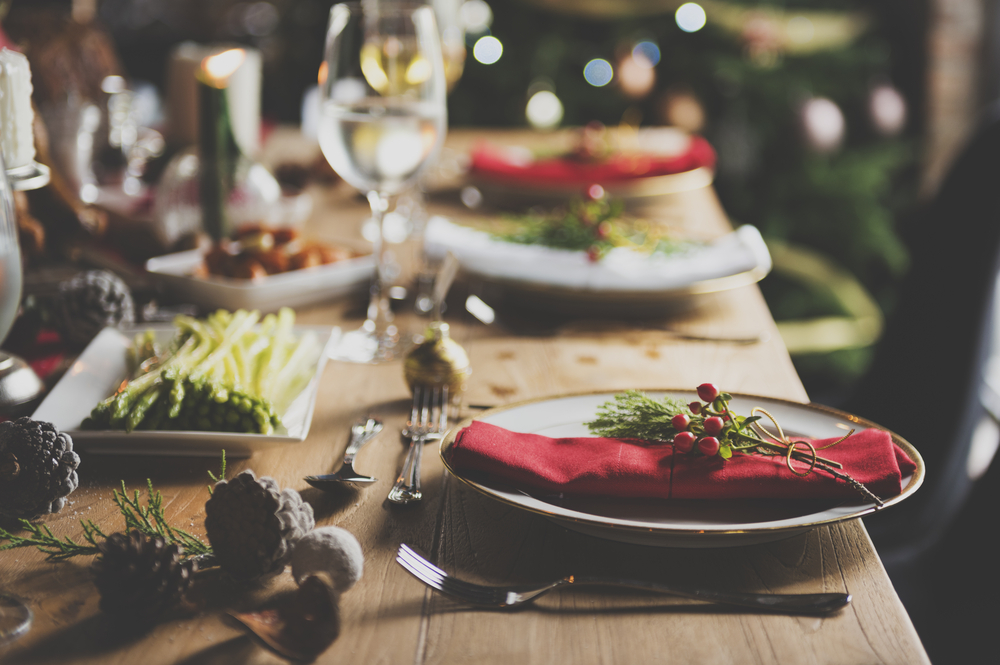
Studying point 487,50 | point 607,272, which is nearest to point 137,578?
point 607,272

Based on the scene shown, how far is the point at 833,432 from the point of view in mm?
674

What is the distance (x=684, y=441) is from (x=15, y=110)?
634 mm

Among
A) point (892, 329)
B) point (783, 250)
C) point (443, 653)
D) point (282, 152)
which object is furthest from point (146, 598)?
point (783, 250)

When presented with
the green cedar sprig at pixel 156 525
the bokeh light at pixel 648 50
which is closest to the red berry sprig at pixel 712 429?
the green cedar sprig at pixel 156 525

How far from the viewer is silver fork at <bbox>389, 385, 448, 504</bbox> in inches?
25.1

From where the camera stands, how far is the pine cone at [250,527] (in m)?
0.51

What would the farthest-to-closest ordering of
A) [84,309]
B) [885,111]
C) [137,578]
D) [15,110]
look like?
[885,111] → [84,309] → [15,110] → [137,578]

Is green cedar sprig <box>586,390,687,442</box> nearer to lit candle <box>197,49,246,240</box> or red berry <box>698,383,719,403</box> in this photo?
red berry <box>698,383,719,403</box>

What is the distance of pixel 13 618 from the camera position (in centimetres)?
48

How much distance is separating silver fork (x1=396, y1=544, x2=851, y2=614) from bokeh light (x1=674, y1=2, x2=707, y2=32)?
3.42 metres

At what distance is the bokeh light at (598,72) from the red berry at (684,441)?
3.25m

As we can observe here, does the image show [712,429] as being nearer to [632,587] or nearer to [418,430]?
[632,587]

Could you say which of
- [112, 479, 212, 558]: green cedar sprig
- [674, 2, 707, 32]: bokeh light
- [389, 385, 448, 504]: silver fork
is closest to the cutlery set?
[389, 385, 448, 504]: silver fork

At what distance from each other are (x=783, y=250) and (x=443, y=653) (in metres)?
3.43
